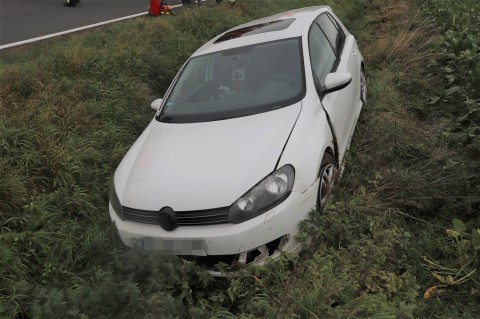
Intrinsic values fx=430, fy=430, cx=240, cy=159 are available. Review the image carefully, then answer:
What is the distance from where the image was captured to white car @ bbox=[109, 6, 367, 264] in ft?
8.91

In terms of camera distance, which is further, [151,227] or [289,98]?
[289,98]

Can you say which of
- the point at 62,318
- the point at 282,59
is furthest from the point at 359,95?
the point at 62,318

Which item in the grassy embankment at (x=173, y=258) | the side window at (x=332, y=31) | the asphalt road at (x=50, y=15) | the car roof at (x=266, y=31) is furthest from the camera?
the asphalt road at (x=50, y=15)

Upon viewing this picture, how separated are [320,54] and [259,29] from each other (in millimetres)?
722

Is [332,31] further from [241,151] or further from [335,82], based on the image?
[241,151]

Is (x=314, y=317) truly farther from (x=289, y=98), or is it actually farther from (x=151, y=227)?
(x=289, y=98)

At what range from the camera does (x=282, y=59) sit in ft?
12.6

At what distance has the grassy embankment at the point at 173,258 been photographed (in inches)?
97.1

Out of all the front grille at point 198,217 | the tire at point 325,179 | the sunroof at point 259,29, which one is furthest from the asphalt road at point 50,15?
the tire at point 325,179

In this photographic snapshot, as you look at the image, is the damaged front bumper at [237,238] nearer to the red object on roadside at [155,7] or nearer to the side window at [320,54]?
the side window at [320,54]

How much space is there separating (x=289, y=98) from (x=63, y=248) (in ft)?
6.83

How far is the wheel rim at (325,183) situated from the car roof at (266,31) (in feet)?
4.67

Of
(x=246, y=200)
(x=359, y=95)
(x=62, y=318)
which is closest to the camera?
(x=62, y=318)

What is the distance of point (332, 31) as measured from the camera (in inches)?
194
